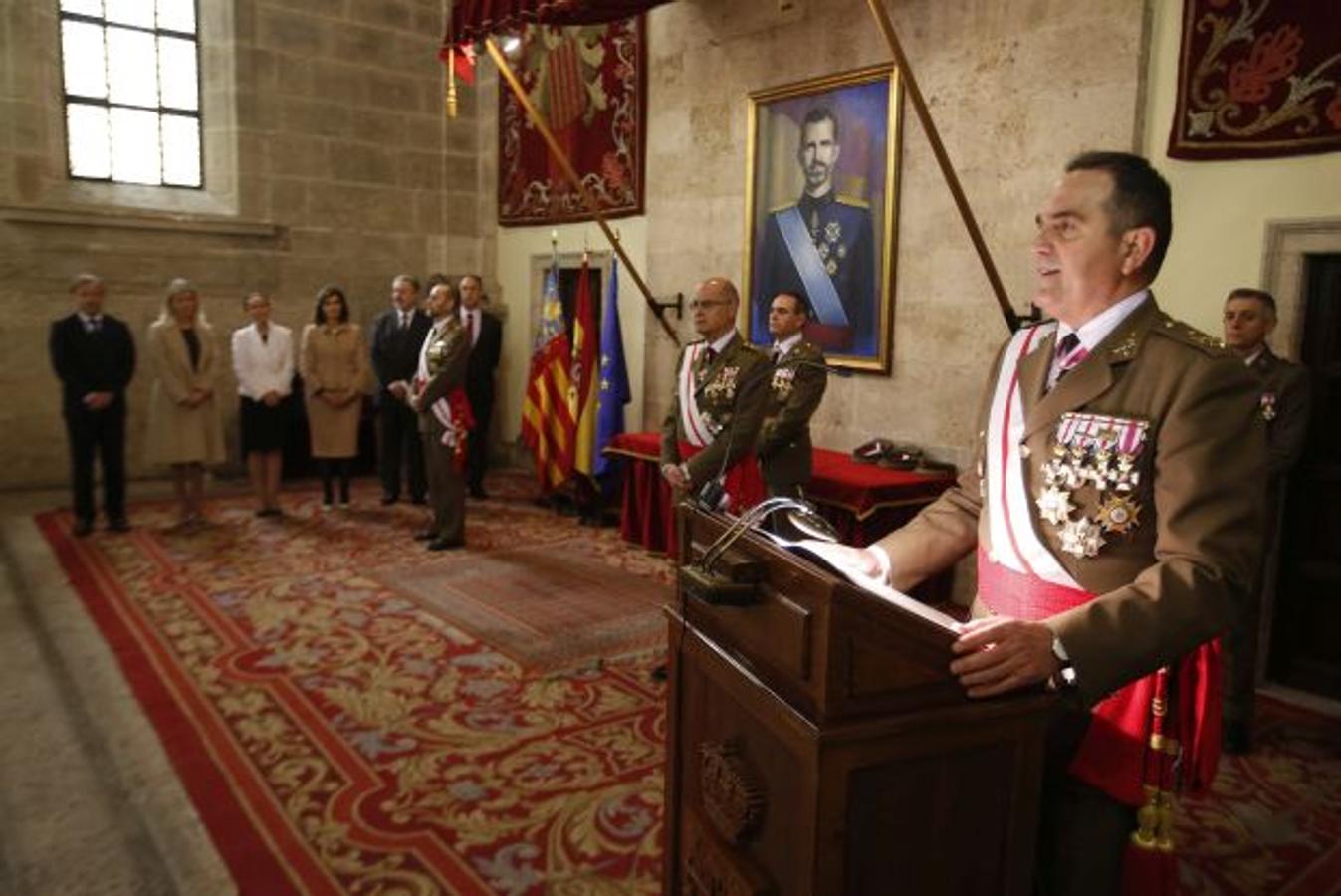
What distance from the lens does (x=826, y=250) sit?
18.7 feet

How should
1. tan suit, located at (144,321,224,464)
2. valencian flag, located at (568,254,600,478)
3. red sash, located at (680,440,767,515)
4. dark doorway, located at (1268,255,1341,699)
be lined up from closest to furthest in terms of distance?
1. dark doorway, located at (1268,255,1341,699)
2. red sash, located at (680,440,767,515)
3. tan suit, located at (144,321,224,464)
4. valencian flag, located at (568,254,600,478)

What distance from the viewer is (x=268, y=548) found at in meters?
5.79

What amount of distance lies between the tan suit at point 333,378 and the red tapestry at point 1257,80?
519cm

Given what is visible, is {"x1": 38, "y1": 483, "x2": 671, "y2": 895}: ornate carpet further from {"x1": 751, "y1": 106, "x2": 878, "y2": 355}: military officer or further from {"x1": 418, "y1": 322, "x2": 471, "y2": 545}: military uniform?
{"x1": 751, "y1": 106, "x2": 878, "y2": 355}: military officer

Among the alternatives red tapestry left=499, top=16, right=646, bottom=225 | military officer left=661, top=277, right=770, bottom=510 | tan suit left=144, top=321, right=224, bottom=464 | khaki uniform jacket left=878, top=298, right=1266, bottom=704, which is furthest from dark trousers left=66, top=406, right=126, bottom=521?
khaki uniform jacket left=878, top=298, right=1266, bottom=704

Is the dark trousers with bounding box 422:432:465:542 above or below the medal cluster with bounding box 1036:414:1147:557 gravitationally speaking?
below

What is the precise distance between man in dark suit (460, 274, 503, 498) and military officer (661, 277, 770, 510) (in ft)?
11.0

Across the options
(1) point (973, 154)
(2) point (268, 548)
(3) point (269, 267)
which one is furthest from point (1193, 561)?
(3) point (269, 267)

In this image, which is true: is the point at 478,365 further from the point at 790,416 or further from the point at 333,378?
the point at 790,416

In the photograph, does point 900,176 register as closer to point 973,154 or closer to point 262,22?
point 973,154

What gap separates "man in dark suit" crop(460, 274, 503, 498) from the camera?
24.6ft

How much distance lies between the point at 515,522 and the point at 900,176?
3323 millimetres

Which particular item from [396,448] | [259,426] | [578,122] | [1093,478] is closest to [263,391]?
[259,426]

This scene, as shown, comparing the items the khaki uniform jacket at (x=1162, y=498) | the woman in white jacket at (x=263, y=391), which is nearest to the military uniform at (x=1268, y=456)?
the khaki uniform jacket at (x=1162, y=498)
